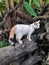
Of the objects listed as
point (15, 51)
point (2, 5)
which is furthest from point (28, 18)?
point (15, 51)

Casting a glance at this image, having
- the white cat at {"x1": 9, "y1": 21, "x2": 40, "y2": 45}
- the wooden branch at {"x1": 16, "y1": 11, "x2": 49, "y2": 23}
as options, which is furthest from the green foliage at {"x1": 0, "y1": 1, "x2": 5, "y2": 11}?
the white cat at {"x1": 9, "y1": 21, "x2": 40, "y2": 45}

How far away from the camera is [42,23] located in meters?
3.27


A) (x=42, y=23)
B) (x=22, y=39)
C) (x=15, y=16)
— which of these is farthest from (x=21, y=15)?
(x=22, y=39)

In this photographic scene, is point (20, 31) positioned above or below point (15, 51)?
above

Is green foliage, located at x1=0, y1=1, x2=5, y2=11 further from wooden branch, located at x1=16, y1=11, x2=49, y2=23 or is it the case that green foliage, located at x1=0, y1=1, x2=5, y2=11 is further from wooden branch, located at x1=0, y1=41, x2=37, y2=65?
wooden branch, located at x1=0, y1=41, x2=37, y2=65

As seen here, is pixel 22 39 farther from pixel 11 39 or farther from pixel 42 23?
pixel 42 23

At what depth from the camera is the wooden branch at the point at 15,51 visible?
8.09ft

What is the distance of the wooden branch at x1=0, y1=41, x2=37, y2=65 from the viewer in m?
2.47

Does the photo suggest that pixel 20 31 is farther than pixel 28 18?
No

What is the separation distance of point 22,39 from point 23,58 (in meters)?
0.27

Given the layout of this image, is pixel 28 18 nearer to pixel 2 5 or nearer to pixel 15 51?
pixel 2 5

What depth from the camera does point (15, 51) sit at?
8.75ft

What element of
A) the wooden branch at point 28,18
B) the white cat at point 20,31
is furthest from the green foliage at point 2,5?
the white cat at point 20,31

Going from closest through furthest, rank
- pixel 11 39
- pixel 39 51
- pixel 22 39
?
pixel 11 39, pixel 22 39, pixel 39 51
